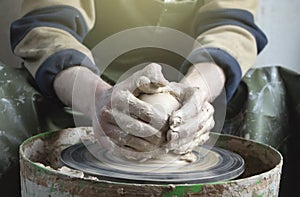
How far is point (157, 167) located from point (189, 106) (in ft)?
0.53

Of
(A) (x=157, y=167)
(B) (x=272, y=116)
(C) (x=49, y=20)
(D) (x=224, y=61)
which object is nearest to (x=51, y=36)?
(C) (x=49, y=20)

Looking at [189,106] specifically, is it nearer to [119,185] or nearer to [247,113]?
[119,185]

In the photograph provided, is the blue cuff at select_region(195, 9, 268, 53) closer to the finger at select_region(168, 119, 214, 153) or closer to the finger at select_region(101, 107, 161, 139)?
the finger at select_region(168, 119, 214, 153)

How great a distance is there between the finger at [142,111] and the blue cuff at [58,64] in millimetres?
437

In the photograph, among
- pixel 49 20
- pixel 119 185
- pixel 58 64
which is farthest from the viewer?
pixel 49 20

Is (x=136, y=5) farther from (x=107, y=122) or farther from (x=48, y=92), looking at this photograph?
(x=107, y=122)

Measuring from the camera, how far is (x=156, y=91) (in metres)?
1.16

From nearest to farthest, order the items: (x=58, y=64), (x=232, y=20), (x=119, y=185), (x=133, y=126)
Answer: (x=119, y=185)
(x=133, y=126)
(x=58, y=64)
(x=232, y=20)

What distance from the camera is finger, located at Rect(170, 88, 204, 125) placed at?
3.54ft

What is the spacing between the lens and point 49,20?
1.67 metres

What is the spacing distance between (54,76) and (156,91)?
1.59 ft

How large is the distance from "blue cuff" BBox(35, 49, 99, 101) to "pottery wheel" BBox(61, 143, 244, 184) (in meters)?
0.30

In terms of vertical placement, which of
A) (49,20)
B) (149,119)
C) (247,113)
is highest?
(149,119)

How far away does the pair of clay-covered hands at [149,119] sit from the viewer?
1079 millimetres
